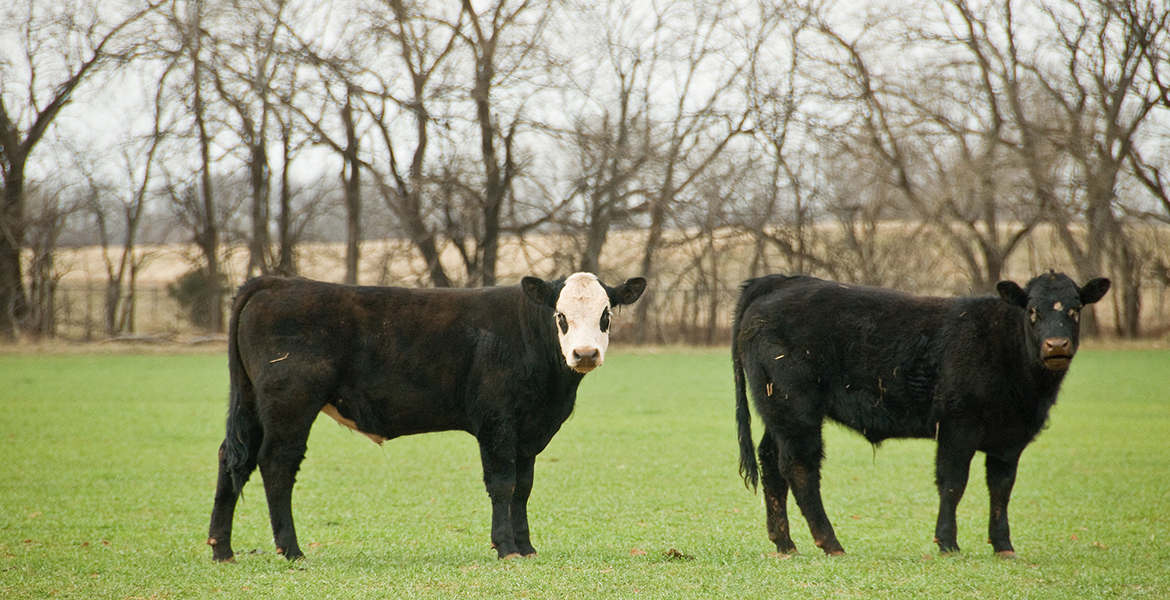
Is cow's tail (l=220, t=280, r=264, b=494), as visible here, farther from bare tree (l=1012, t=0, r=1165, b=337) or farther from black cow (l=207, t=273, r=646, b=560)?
bare tree (l=1012, t=0, r=1165, b=337)

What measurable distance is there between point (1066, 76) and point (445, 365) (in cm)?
3942

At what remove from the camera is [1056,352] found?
6316 millimetres

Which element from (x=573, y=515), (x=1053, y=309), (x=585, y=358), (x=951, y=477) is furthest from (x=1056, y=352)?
(x=573, y=515)

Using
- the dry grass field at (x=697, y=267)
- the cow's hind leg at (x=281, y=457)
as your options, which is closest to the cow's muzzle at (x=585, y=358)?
the cow's hind leg at (x=281, y=457)

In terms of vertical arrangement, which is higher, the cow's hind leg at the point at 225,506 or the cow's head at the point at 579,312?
the cow's head at the point at 579,312

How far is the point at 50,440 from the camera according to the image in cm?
1303

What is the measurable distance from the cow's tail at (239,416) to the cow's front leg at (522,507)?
1.90 meters

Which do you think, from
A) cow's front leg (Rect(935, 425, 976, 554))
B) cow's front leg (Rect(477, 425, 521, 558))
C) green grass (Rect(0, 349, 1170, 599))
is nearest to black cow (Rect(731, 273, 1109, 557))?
cow's front leg (Rect(935, 425, 976, 554))

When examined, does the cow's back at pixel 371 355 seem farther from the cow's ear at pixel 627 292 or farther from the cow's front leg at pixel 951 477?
the cow's front leg at pixel 951 477

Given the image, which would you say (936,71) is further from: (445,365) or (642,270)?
(445,365)

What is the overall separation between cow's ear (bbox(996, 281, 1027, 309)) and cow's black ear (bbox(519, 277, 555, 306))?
10.4ft

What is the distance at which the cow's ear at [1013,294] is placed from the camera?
21.7ft

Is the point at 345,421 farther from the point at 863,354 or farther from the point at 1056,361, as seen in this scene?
the point at 1056,361

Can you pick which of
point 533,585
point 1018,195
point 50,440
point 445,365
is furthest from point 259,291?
point 1018,195
